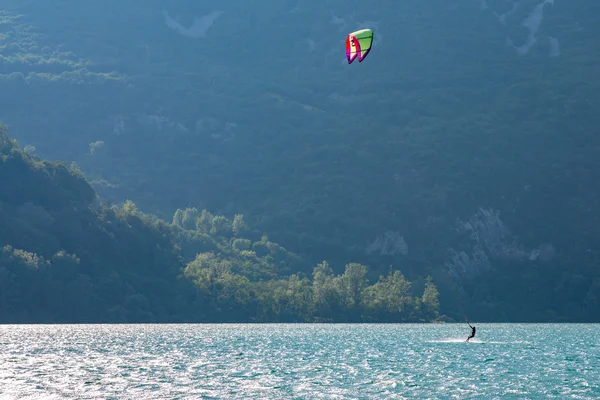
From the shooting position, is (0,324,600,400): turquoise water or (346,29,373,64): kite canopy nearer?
(0,324,600,400): turquoise water

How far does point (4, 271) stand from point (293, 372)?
132744mm

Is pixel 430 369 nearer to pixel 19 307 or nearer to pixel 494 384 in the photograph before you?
pixel 494 384

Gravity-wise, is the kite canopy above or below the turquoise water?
above

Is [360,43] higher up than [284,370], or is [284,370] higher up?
[360,43]

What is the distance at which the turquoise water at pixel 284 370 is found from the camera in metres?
65.6

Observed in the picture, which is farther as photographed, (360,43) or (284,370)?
(360,43)

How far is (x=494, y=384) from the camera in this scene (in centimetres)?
7275

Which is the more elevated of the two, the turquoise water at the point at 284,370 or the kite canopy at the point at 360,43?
the kite canopy at the point at 360,43

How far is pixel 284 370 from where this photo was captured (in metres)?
82.4

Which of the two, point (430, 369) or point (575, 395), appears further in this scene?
point (430, 369)

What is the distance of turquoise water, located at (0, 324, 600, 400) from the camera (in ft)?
215

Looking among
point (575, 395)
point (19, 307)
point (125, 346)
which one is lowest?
point (575, 395)

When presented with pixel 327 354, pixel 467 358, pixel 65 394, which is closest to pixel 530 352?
pixel 467 358

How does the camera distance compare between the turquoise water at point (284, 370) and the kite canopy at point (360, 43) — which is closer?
the turquoise water at point (284, 370)
